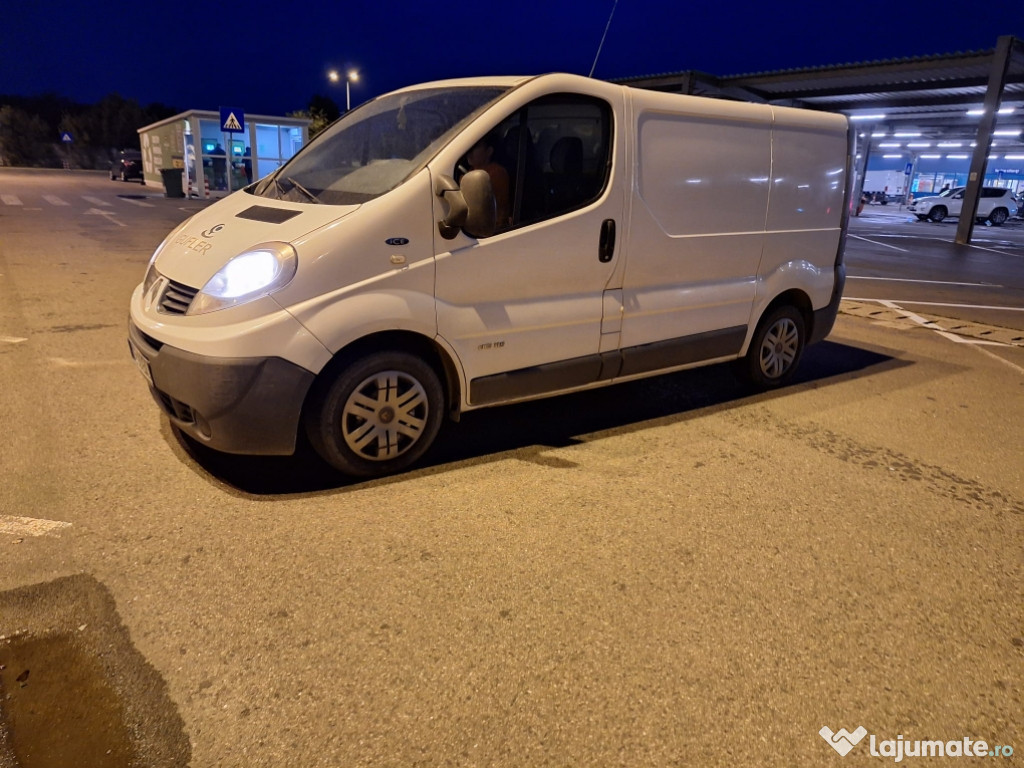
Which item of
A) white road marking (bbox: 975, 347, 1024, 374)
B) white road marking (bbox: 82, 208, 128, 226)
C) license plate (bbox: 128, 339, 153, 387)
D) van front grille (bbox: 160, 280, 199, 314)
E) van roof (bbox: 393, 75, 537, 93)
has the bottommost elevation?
white road marking (bbox: 975, 347, 1024, 374)

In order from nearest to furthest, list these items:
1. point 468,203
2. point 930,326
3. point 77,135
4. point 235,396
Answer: point 235,396
point 468,203
point 930,326
point 77,135

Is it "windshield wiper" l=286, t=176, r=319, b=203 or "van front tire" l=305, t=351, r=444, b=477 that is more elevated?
"windshield wiper" l=286, t=176, r=319, b=203

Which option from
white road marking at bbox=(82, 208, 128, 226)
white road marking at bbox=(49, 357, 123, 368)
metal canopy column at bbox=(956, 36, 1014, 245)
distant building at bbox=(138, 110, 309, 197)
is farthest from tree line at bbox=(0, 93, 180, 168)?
white road marking at bbox=(49, 357, 123, 368)

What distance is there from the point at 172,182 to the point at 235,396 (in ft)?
97.2

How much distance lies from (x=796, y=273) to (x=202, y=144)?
29.8m

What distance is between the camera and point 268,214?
3826 millimetres

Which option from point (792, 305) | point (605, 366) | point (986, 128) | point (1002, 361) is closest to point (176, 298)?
point (605, 366)

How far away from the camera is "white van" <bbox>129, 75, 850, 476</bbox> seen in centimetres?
344

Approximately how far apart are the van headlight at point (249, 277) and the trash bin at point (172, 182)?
1150 inches

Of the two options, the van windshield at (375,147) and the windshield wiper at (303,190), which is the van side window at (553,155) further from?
the windshield wiper at (303,190)

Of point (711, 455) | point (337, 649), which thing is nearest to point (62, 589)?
point (337, 649)

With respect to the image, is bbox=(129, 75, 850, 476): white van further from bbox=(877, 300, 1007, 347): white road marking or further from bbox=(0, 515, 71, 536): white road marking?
bbox=(877, 300, 1007, 347): white road marking

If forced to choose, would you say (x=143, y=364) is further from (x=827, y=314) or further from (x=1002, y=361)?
(x=1002, y=361)

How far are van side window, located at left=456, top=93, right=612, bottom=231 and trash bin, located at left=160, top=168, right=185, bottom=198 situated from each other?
95.7 feet
